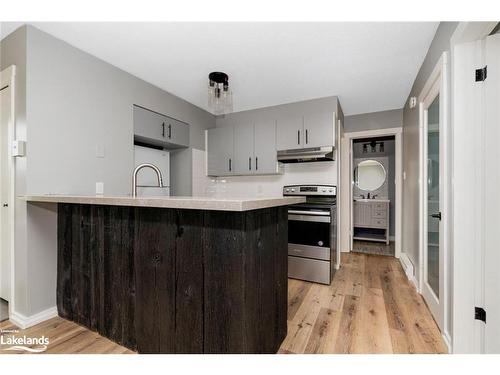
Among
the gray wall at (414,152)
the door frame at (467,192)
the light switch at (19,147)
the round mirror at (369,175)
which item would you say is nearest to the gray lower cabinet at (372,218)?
the round mirror at (369,175)

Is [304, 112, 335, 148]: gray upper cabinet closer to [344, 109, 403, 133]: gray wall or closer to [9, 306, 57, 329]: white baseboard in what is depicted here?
[344, 109, 403, 133]: gray wall

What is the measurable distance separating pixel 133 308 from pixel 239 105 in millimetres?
3047

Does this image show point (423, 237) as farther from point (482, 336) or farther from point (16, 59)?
point (16, 59)

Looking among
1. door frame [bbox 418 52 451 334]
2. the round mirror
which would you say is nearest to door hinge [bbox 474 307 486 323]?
door frame [bbox 418 52 451 334]

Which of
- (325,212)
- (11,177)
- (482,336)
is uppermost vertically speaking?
(11,177)

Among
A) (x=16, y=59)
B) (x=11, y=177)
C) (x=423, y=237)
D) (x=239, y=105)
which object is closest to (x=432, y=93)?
(x=423, y=237)

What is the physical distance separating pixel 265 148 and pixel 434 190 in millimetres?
2090

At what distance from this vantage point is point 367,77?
8.73 ft

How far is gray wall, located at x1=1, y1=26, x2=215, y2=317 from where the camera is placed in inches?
71.4

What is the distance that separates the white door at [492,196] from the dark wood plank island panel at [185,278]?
1.17m

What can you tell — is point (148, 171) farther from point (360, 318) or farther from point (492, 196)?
point (492, 196)

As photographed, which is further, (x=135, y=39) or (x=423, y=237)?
(x=423, y=237)

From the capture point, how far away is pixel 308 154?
313 cm

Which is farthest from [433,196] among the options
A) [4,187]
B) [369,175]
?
[4,187]
